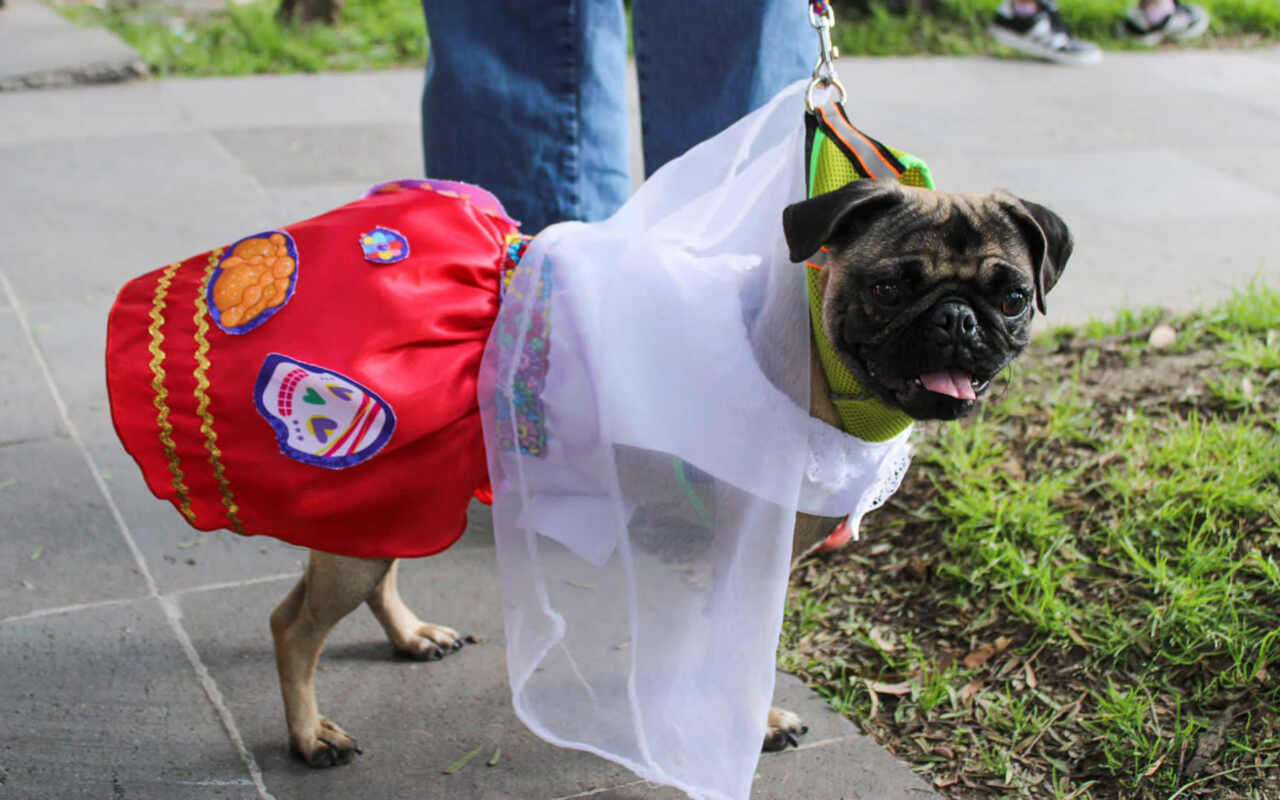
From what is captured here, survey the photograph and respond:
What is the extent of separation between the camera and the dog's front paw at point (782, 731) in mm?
2955

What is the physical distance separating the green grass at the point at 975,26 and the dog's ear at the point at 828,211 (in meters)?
6.96

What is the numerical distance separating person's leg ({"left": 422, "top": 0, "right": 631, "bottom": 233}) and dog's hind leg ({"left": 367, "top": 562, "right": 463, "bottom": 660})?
3.91ft

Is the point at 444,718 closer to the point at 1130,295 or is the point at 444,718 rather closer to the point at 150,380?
the point at 150,380

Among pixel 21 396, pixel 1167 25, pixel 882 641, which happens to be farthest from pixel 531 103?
pixel 1167 25

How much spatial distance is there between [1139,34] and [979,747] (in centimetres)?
789

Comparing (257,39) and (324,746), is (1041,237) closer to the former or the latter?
(324,746)

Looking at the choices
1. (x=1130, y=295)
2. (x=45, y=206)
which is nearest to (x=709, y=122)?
(x=1130, y=295)

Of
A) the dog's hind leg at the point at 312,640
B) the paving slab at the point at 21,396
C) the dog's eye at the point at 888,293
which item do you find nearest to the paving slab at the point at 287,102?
the paving slab at the point at 21,396

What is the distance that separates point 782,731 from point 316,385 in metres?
1.37

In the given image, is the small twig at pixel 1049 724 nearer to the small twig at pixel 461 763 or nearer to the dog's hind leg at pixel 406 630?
the small twig at pixel 461 763

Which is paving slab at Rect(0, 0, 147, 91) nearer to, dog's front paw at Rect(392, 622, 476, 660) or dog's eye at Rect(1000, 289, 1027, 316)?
dog's front paw at Rect(392, 622, 476, 660)

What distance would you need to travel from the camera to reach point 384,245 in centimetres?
260

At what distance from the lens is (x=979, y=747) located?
296 centimetres

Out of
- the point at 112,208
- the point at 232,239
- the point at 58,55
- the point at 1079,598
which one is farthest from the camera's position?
the point at 58,55
